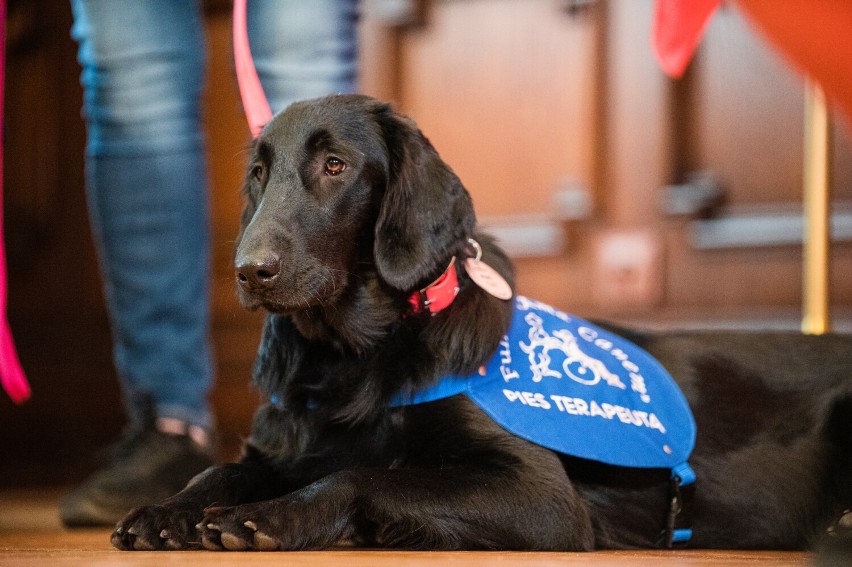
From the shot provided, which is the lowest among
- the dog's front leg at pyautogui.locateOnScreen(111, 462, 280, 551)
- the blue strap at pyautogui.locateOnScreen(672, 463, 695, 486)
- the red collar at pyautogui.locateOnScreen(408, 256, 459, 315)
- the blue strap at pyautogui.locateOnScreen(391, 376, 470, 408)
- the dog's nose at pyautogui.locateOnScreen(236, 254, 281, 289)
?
the blue strap at pyautogui.locateOnScreen(672, 463, 695, 486)

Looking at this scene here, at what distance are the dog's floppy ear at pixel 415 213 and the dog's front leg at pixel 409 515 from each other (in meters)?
0.31

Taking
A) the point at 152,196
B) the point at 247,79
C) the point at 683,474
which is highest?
the point at 247,79

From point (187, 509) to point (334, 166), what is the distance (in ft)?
1.81

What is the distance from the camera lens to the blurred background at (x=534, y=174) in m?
3.01

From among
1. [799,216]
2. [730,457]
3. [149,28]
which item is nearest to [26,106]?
[149,28]

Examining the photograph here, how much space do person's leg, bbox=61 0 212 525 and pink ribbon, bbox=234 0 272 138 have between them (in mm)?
386

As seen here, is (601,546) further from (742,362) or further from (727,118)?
(727,118)

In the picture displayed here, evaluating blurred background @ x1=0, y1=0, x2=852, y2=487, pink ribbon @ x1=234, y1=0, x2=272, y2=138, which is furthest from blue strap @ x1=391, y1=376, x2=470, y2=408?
blurred background @ x1=0, y1=0, x2=852, y2=487

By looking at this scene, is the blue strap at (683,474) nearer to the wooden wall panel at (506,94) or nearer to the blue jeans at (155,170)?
the blue jeans at (155,170)

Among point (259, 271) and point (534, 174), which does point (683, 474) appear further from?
point (534, 174)

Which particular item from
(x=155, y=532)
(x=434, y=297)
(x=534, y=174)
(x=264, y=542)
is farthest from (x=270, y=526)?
(x=534, y=174)

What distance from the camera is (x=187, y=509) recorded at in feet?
4.18

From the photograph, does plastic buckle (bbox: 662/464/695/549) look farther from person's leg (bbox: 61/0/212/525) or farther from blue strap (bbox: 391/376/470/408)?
person's leg (bbox: 61/0/212/525)

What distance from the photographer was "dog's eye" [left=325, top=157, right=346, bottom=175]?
4.89 feet
